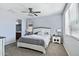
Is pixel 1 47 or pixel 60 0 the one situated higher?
pixel 60 0

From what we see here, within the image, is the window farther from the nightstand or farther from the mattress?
the nightstand

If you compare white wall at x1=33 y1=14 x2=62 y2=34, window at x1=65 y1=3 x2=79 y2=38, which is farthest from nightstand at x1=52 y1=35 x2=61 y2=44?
window at x1=65 y1=3 x2=79 y2=38

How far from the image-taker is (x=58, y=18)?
646cm

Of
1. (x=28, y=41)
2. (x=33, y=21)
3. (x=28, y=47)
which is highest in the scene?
(x=33, y=21)

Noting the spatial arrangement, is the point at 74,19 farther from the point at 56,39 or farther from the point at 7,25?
the point at 7,25

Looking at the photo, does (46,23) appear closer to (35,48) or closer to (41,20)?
(41,20)

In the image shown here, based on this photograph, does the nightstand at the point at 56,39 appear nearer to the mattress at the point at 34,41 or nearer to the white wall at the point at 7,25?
the mattress at the point at 34,41

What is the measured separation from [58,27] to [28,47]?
3.38 m

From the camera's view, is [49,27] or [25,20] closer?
[49,27]

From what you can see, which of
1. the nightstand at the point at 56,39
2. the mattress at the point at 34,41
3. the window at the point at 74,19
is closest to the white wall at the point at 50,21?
the nightstand at the point at 56,39

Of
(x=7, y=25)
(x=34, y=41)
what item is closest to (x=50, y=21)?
(x=34, y=41)

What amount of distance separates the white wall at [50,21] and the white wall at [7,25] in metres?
2.05

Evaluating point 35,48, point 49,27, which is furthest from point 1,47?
point 49,27

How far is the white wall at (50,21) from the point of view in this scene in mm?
6496
